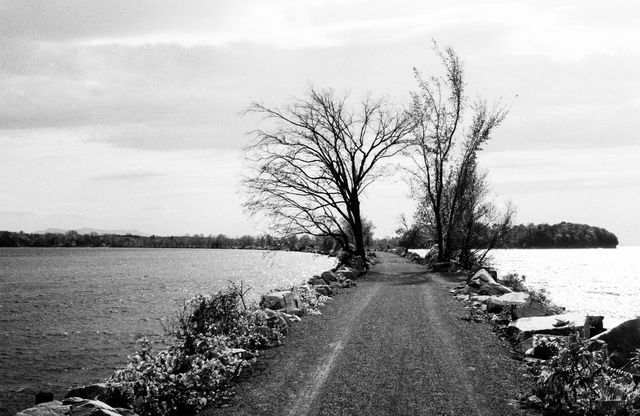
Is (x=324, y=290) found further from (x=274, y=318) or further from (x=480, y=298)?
(x=274, y=318)

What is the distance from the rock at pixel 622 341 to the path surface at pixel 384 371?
182 centimetres

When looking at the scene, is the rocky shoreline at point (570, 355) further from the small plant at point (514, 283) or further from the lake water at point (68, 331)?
the lake water at point (68, 331)

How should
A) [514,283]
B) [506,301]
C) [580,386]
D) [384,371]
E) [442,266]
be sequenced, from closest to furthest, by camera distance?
[580,386] < [384,371] < [506,301] < [514,283] < [442,266]

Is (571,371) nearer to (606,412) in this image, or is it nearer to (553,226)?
(606,412)

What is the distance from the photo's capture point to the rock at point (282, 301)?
17281 millimetres

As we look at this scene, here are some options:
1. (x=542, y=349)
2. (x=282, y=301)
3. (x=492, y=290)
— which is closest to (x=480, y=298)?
(x=492, y=290)

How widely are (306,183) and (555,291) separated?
17.1 meters

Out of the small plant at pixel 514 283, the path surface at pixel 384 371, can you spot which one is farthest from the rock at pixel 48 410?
the small plant at pixel 514 283

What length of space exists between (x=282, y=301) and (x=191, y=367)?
25.3 ft

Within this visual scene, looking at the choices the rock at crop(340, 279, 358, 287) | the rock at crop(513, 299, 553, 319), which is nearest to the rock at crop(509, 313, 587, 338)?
the rock at crop(513, 299, 553, 319)

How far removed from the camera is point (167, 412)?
8.43 metres

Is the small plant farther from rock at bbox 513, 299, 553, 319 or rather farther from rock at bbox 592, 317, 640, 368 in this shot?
rock at bbox 592, 317, 640, 368

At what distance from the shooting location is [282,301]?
17391 millimetres

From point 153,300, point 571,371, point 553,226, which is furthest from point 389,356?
point 553,226
